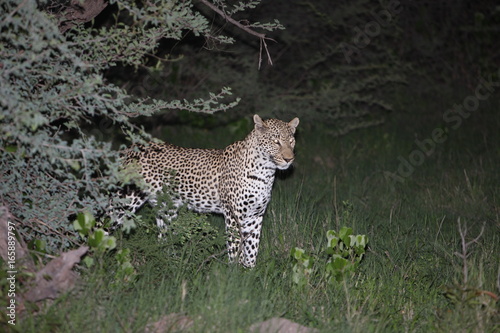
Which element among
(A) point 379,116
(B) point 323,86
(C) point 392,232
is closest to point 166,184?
(C) point 392,232

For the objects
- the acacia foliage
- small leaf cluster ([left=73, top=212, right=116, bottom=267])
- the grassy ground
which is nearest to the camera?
the acacia foliage

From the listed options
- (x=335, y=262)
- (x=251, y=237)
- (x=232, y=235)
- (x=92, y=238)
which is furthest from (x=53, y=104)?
(x=251, y=237)

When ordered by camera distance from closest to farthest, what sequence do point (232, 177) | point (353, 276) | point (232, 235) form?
point (353, 276) → point (232, 235) → point (232, 177)

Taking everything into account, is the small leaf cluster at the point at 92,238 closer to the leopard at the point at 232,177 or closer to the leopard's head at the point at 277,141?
the leopard at the point at 232,177

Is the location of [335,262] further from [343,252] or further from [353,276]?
[353,276]

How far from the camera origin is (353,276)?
5.84 metres

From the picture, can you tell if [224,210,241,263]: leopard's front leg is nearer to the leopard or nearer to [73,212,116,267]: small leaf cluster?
the leopard

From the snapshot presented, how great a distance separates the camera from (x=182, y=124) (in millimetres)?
11812

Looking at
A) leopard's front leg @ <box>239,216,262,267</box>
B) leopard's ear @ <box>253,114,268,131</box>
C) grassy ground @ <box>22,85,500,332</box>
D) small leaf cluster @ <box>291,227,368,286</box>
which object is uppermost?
leopard's ear @ <box>253,114,268,131</box>

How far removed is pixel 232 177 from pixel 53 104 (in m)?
2.65

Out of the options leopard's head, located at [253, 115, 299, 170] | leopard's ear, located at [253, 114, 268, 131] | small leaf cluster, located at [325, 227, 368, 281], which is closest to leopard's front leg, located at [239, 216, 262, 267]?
leopard's head, located at [253, 115, 299, 170]

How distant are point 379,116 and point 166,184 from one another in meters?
7.22

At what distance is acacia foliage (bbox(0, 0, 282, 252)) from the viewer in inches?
173

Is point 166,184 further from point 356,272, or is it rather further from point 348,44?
point 348,44
